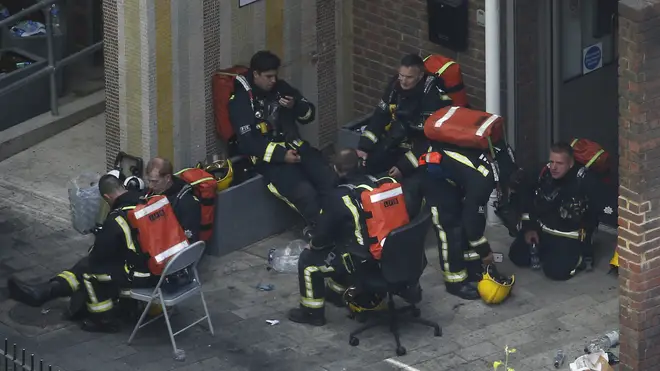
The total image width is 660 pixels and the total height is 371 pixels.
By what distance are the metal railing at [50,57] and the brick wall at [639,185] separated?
6251mm

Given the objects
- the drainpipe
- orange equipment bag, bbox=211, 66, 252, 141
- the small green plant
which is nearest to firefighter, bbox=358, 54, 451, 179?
the drainpipe

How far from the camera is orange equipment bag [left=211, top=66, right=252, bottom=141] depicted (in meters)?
16.5

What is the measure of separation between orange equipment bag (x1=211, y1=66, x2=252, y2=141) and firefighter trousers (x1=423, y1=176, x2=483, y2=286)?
6.39 ft

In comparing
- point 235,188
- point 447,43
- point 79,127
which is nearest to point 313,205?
point 235,188

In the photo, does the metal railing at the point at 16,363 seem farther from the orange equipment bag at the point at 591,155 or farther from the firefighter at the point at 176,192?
the orange equipment bag at the point at 591,155

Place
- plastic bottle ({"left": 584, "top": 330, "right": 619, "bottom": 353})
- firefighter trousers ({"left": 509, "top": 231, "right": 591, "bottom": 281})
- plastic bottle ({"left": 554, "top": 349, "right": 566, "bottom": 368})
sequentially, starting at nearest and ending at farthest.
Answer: plastic bottle ({"left": 554, "top": 349, "right": 566, "bottom": 368}), plastic bottle ({"left": 584, "top": 330, "right": 619, "bottom": 353}), firefighter trousers ({"left": 509, "top": 231, "right": 591, "bottom": 281})

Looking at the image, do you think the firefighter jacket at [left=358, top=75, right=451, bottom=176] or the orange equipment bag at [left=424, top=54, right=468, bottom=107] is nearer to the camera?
the firefighter jacket at [left=358, top=75, right=451, bottom=176]

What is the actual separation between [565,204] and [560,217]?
14cm

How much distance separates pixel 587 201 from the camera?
51.3ft

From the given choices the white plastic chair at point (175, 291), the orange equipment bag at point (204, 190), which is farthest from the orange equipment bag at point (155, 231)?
the orange equipment bag at point (204, 190)

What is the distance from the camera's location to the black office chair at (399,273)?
1429cm

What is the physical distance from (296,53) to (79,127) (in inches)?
94.6

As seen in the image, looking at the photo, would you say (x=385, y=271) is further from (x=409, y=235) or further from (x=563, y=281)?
(x=563, y=281)

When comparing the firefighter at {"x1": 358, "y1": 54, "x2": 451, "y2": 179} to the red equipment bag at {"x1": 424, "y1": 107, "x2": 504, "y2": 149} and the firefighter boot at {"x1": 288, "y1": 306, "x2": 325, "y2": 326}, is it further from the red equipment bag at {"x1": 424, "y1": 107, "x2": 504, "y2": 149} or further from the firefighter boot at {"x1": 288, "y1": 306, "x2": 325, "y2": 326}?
the firefighter boot at {"x1": 288, "y1": 306, "x2": 325, "y2": 326}
